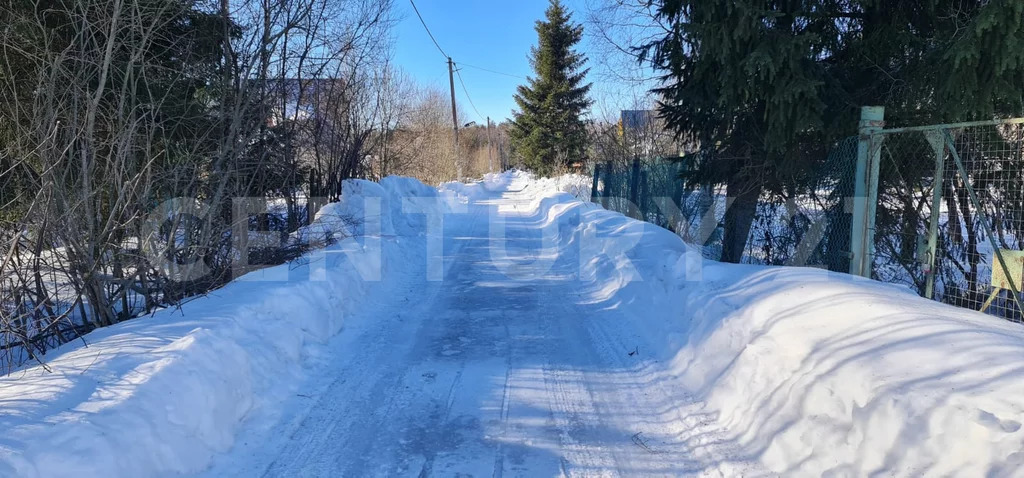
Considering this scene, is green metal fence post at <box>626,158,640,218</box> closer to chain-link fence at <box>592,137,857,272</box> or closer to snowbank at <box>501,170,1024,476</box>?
chain-link fence at <box>592,137,857,272</box>

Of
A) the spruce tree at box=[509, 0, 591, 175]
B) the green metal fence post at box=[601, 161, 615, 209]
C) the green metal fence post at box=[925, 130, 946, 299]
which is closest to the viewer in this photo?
the green metal fence post at box=[925, 130, 946, 299]

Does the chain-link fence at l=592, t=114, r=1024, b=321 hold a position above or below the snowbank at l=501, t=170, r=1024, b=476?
above

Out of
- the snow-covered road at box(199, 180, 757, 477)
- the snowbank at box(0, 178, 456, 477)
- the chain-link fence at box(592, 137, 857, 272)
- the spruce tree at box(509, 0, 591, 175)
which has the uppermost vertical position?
the spruce tree at box(509, 0, 591, 175)

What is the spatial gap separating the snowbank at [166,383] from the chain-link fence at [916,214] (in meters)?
5.33

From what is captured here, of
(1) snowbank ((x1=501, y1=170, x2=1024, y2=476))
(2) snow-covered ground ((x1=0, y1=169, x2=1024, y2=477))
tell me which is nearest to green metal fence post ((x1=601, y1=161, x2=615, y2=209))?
(2) snow-covered ground ((x1=0, y1=169, x2=1024, y2=477))

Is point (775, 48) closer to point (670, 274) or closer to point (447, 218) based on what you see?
point (670, 274)

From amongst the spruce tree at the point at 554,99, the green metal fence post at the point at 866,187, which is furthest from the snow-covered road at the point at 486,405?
the spruce tree at the point at 554,99

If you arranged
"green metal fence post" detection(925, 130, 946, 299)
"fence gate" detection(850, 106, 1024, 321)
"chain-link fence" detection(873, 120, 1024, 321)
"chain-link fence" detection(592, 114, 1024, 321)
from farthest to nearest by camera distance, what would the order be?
"chain-link fence" detection(873, 120, 1024, 321) < "fence gate" detection(850, 106, 1024, 321) < "chain-link fence" detection(592, 114, 1024, 321) < "green metal fence post" detection(925, 130, 946, 299)

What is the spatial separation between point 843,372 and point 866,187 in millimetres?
2652

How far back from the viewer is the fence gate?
16.2 ft

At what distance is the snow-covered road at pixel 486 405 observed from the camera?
10.6ft

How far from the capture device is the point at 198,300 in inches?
210

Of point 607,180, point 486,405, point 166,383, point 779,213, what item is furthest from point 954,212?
point 607,180

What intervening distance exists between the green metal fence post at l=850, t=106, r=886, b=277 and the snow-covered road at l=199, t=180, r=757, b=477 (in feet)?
7.24
